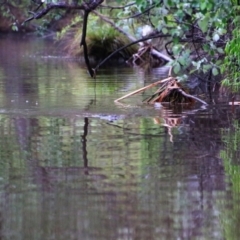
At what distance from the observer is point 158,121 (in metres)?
9.62

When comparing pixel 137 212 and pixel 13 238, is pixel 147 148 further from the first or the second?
pixel 13 238

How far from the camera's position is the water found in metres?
5.11

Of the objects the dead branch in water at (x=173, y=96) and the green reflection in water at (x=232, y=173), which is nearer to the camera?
the green reflection in water at (x=232, y=173)

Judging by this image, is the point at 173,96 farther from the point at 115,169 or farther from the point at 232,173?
the point at 232,173

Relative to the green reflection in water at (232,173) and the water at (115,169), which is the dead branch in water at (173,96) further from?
the green reflection in water at (232,173)

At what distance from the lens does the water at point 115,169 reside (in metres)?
5.11

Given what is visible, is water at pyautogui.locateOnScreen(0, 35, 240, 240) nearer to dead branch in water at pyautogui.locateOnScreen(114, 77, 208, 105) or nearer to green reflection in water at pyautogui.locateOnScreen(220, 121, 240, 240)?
green reflection in water at pyautogui.locateOnScreen(220, 121, 240, 240)

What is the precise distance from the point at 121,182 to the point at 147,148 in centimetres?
146

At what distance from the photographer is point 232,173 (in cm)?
655

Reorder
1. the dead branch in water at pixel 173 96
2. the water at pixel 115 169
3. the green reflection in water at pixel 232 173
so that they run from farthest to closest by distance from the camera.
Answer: the dead branch in water at pixel 173 96 → the water at pixel 115 169 → the green reflection in water at pixel 232 173

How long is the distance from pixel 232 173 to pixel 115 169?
92 centimetres

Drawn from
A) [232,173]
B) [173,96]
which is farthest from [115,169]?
[173,96]

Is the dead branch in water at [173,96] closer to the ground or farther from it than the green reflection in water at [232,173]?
farther from it

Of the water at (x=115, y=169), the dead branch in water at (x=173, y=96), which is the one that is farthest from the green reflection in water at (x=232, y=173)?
the dead branch in water at (x=173, y=96)
